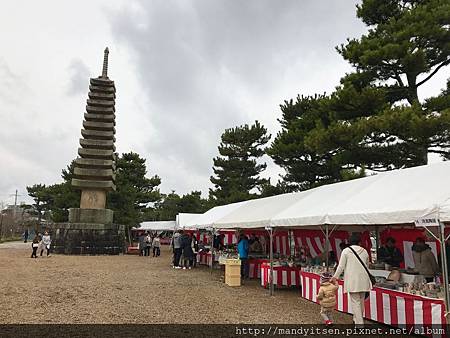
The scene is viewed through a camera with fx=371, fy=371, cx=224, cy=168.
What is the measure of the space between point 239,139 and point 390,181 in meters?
28.1

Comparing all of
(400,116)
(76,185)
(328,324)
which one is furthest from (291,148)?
(328,324)

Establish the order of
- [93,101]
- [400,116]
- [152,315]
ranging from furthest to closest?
[93,101]
[400,116]
[152,315]

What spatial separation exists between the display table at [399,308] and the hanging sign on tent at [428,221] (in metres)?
1.08

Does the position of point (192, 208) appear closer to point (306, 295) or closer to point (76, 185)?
point (76, 185)

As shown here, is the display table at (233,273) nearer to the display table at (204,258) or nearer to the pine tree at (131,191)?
the display table at (204,258)

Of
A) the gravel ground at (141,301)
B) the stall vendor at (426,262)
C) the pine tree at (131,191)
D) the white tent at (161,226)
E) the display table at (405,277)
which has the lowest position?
the gravel ground at (141,301)

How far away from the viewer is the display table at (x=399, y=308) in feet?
17.7

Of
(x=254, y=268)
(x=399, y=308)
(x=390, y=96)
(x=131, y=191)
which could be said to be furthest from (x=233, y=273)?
(x=131, y=191)

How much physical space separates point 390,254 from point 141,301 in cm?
617

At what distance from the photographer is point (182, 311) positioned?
7.62m

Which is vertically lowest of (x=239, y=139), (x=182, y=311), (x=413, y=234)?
(x=182, y=311)

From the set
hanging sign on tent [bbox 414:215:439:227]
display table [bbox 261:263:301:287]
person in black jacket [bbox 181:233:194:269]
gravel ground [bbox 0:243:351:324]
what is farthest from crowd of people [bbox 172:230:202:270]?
hanging sign on tent [bbox 414:215:439:227]

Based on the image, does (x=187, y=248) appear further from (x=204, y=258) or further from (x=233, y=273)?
(x=233, y=273)

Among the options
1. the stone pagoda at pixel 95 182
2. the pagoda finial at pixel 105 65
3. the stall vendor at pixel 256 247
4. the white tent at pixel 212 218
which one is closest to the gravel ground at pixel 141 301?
the stall vendor at pixel 256 247
